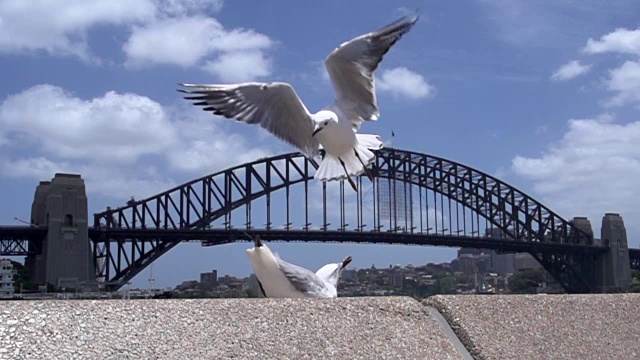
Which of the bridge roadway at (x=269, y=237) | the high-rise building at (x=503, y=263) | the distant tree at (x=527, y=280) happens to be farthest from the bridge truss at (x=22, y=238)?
the high-rise building at (x=503, y=263)

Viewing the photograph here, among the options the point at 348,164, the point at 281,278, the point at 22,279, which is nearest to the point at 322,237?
the point at 22,279

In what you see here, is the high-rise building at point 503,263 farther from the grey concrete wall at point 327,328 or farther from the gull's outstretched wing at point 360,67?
the grey concrete wall at point 327,328

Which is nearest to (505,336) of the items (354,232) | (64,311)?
(64,311)

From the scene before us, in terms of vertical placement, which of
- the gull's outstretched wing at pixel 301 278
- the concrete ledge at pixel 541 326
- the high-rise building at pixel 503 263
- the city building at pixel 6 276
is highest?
the high-rise building at pixel 503 263

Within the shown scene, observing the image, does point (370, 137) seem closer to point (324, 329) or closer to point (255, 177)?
point (324, 329)

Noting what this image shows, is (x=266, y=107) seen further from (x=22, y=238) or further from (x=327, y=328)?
(x=22, y=238)
